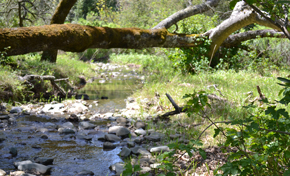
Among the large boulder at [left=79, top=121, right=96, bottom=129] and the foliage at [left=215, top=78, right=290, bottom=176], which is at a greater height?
the foliage at [left=215, top=78, right=290, bottom=176]

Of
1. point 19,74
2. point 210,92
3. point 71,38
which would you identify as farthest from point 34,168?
point 19,74

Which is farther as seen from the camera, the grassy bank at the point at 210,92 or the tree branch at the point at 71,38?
the tree branch at the point at 71,38

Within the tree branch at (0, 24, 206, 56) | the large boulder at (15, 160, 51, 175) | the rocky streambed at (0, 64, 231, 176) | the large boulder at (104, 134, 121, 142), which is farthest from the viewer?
the tree branch at (0, 24, 206, 56)

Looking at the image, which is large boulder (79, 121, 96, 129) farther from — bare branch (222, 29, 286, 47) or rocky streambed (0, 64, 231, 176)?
bare branch (222, 29, 286, 47)

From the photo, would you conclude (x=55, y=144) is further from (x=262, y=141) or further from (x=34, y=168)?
(x=262, y=141)

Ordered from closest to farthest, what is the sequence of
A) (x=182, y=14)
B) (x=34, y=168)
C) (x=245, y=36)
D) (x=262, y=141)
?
(x=262, y=141) → (x=34, y=168) → (x=245, y=36) → (x=182, y=14)

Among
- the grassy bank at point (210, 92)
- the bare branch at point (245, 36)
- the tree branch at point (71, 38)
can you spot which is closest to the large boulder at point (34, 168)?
the grassy bank at point (210, 92)

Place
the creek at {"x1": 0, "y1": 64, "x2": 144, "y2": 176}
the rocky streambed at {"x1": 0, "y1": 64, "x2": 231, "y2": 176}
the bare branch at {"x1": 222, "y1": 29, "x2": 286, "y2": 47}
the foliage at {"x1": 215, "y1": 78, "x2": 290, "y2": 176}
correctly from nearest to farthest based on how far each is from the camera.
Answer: the foliage at {"x1": 215, "y1": 78, "x2": 290, "y2": 176} < the rocky streambed at {"x1": 0, "y1": 64, "x2": 231, "y2": 176} < the creek at {"x1": 0, "y1": 64, "x2": 144, "y2": 176} < the bare branch at {"x1": 222, "y1": 29, "x2": 286, "y2": 47}

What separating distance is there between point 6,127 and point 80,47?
2091mm

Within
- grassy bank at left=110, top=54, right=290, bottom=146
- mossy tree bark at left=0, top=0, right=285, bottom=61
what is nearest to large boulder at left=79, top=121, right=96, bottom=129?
grassy bank at left=110, top=54, right=290, bottom=146

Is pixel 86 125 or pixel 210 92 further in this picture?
pixel 210 92

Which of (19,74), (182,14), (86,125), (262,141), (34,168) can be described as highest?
(182,14)

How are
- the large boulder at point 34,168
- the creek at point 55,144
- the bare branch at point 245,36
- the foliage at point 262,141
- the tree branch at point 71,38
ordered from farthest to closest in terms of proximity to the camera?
the bare branch at point 245,36
the tree branch at point 71,38
the creek at point 55,144
the large boulder at point 34,168
the foliage at point 262,141

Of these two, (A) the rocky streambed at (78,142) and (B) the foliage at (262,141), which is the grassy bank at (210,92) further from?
(B) the foliage at (262,141)
